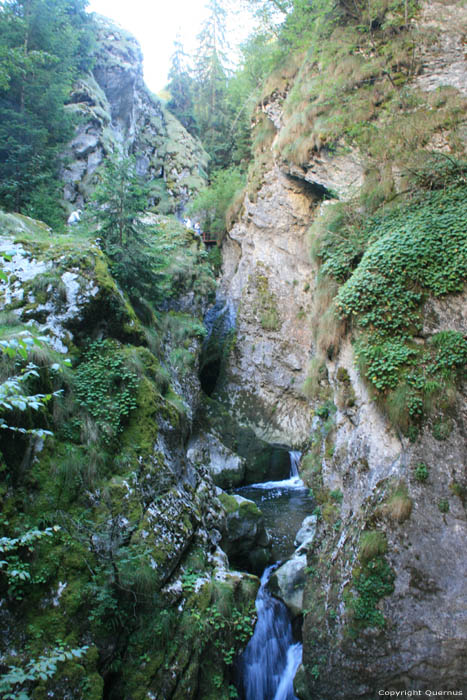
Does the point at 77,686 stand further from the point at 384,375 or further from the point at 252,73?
the point at 252,73

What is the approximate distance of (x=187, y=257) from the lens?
14.6 meters

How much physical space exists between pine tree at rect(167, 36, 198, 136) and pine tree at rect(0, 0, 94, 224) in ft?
43.5

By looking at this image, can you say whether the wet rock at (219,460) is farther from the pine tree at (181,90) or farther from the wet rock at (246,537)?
the pine tree at (181,90)

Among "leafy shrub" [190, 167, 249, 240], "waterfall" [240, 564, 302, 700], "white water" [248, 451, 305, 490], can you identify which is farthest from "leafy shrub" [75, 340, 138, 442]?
"leafy shrub" [190, 167, 249, 240]

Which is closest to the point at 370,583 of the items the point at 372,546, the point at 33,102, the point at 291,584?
the point at 372,546

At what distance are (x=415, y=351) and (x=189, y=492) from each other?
171 inches

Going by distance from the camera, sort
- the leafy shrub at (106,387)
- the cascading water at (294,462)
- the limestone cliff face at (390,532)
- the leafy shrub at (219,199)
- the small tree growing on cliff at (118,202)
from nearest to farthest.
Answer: the limestone cliff face at (390,532) < the leafy shrub at (106,387) < the small tree growing on cliff at (118,202) < the cascading water at (294,462) < the leafy shrub at (219,199)

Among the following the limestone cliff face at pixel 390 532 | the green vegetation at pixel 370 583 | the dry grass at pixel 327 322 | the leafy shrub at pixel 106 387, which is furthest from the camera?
the dry grass at pixel 327 322

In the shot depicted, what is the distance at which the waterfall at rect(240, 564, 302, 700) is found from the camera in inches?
212

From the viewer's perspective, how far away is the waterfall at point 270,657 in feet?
17.7

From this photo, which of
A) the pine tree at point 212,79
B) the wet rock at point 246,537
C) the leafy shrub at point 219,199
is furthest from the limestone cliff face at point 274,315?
the pine tree at point 212,79

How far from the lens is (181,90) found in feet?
91.5

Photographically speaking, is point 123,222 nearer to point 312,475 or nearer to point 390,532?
point 312,475

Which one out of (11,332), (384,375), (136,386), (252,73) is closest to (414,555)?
(384,375)
